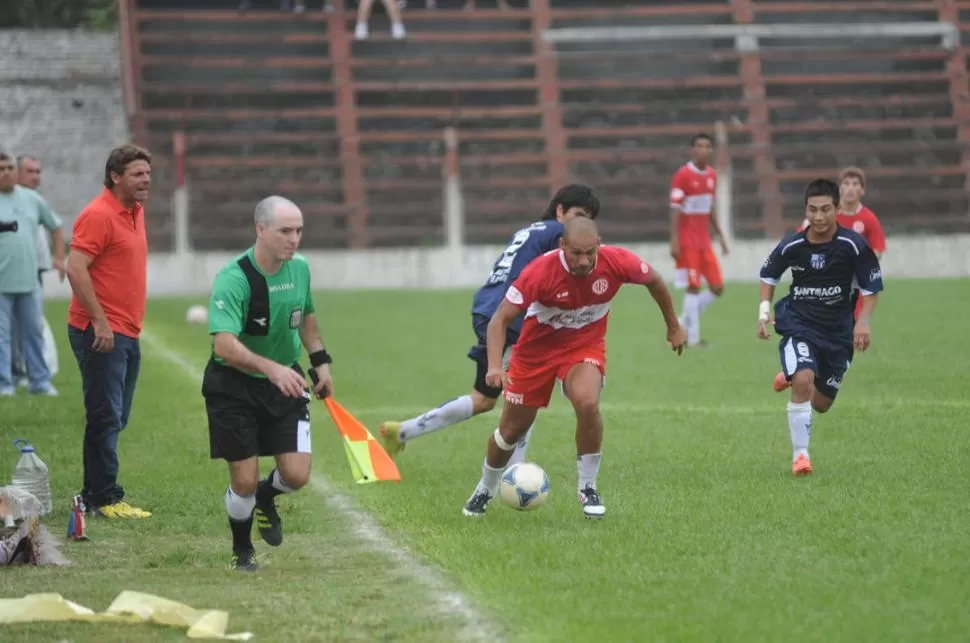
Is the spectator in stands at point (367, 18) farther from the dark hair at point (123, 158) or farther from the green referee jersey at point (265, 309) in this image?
the green referee jersey at point (265, 309)

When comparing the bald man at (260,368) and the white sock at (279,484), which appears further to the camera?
the white sock at (279,484)

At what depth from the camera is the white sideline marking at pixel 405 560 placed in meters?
6.58

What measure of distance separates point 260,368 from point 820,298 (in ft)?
15.3

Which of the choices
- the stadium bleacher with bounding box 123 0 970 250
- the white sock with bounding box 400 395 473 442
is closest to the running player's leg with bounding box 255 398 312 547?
the white sock with bounding box 400 395 473 442

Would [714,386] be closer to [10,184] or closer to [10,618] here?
[10,184]

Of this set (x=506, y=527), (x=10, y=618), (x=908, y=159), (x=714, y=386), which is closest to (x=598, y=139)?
(x=908, y=159)

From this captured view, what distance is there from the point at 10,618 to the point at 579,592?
230cm

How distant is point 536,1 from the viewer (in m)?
36.4

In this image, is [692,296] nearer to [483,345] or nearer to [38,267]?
[38,267]

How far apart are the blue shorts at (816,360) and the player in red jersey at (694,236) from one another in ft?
28.2

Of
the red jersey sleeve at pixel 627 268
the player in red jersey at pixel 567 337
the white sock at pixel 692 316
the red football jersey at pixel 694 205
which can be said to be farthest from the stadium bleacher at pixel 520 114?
the red jersey sleeve at pixel 627 268

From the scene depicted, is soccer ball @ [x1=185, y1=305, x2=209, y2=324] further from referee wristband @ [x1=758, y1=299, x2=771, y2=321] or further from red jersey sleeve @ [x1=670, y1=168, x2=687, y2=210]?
referee wristband @ [x1=758, y1=299, x2=771, y2=321]

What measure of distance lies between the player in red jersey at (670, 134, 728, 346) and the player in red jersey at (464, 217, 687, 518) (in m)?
10.6

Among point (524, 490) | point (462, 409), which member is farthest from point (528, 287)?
point (462, 409)
